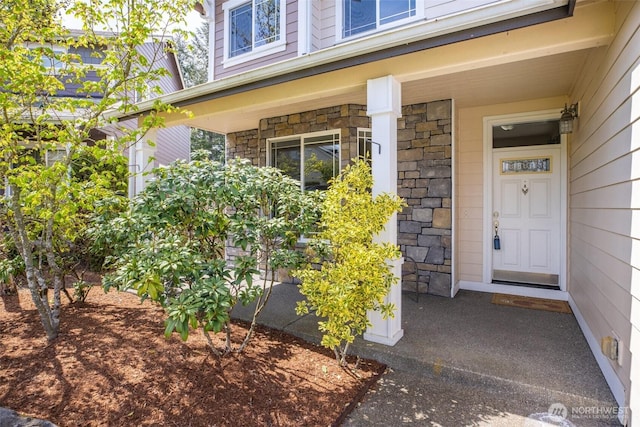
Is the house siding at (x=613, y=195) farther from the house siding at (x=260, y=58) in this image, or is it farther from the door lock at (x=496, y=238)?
the house siding at (x=260, y=58)

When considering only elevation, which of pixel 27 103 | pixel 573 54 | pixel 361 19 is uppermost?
pixel 361 19

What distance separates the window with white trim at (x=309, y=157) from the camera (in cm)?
527

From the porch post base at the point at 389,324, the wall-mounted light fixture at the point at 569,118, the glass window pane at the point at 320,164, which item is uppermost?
the wall-mounted light fixture at the point at 569,118

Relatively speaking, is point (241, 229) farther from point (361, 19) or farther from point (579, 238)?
point (361, 19)

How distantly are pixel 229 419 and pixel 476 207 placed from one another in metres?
4.26

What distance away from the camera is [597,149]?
9.51 feet

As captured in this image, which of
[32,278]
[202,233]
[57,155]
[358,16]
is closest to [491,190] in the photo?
[358,16]

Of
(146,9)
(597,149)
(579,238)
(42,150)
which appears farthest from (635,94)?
(42,150)

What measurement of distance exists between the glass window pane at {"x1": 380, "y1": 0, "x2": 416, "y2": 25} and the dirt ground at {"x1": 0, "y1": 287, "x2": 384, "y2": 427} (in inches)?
179

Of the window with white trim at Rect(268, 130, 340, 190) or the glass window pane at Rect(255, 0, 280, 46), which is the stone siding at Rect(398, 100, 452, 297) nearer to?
the window with white trim at Rect(268, 130, 340, 190)

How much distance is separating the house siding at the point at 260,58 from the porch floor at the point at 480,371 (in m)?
4.37

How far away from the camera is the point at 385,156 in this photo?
3053 mm

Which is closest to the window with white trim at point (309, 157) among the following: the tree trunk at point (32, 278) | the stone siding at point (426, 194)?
the stone siding at point (426, 194)

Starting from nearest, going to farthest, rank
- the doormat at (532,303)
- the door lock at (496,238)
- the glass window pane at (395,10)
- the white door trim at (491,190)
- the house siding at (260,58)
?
the doormat at (532,303)
the white door trim at (491,190)
the glass window pane at (395,10)
the door lock at (496,238)
the house siding at (260,58)
